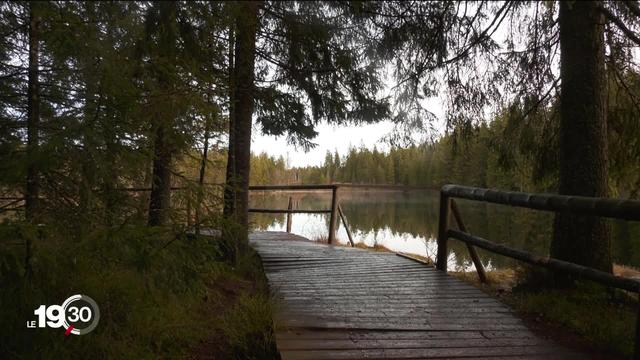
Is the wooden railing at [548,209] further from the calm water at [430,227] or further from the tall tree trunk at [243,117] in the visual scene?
the calm water at [430,227]

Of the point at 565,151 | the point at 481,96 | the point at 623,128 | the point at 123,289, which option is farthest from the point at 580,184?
the point at 123,289

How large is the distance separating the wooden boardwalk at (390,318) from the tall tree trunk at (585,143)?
0.96 meters

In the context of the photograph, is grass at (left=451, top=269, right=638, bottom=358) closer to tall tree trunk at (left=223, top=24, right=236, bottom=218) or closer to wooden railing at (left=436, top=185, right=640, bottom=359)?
wooden railing at (left=436, top=185, right=640, bottom=359)

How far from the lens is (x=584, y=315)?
3.26 m

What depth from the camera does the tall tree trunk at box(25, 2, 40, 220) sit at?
8.09 ft

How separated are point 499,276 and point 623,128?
2.43m

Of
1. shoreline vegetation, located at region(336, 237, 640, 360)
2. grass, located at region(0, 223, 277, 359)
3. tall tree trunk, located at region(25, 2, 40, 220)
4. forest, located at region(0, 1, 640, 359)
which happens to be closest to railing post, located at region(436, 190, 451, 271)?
forest, located at region(0, 1, 640, 359)

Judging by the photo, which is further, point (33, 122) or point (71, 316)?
point (33, 122)

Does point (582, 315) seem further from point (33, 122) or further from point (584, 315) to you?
point (33, 122)

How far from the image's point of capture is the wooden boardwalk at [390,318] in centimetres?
264

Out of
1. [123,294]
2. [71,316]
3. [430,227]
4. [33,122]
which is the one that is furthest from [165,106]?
[430,227]

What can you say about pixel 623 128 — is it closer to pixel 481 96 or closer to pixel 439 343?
pixel 481 96

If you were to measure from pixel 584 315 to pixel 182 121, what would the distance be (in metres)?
3.60

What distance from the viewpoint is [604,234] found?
3.83 meters
